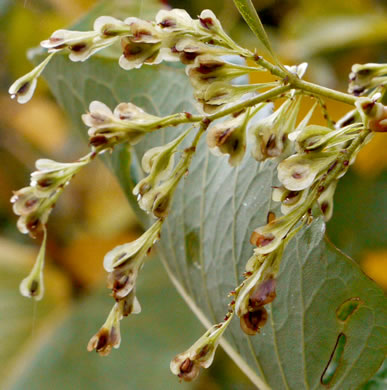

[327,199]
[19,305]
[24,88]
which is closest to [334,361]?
[327,199]

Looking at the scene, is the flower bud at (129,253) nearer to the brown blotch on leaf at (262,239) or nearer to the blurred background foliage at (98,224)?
the brown blotch on leaf at (262,239)


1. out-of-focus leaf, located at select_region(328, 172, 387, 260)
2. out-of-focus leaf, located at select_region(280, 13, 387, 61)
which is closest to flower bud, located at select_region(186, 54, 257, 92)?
out-of-focus leaf, located at select_region(328, 172, 387, 260)

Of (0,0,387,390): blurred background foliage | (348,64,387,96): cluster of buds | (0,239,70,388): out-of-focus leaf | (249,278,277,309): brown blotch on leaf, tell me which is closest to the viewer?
(249,278,277,309): brown blotch on leaf

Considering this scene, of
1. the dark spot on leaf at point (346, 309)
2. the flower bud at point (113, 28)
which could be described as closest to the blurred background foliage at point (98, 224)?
the dark spot on leaf at point (346, 309)

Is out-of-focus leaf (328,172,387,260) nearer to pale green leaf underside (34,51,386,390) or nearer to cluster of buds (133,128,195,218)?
pale green leaf underside (34,51,386,390)

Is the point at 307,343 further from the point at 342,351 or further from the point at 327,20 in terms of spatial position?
the point at 327,20

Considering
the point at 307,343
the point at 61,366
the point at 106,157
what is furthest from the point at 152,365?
the point at 307,343

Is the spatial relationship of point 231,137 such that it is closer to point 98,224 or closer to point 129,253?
point 129,253
